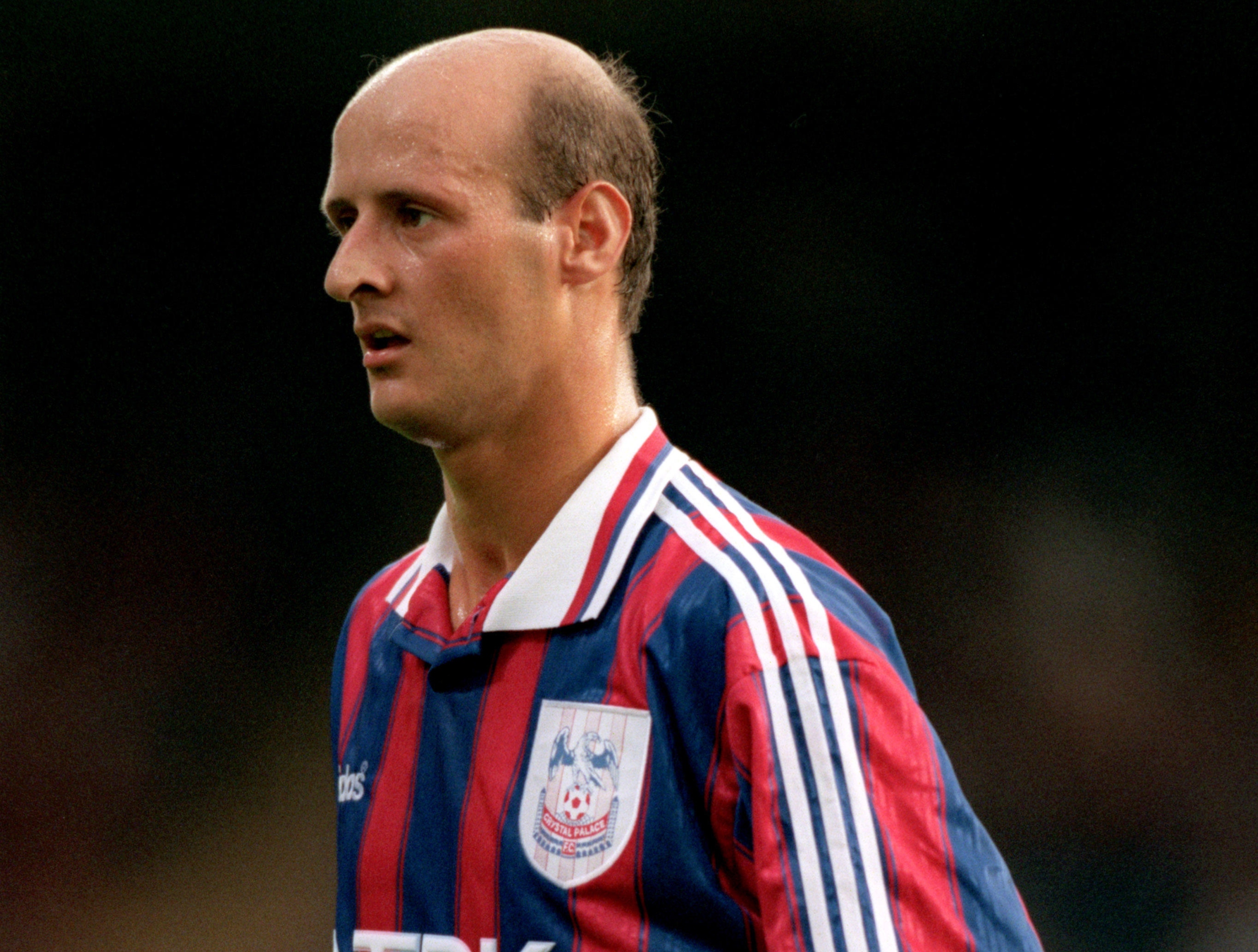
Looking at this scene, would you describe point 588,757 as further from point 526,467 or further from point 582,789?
point 526,467

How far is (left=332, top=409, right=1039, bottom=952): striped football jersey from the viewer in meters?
0.64

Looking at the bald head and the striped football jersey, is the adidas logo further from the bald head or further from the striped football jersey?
the bald head

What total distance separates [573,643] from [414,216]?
299 millimetres

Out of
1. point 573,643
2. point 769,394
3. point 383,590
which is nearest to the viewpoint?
point 573,643

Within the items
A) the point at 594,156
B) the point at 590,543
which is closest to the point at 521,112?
the point at 594,156

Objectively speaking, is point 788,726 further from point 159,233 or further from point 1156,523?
point 159,233

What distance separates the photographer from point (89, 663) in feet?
7.43

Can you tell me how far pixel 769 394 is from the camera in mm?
2326

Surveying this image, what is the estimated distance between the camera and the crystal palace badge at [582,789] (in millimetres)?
706

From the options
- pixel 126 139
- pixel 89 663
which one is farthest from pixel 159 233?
pixel 89 663

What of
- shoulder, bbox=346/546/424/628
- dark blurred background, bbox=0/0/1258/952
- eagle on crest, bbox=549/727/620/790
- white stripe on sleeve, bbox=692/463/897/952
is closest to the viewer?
white stripe on sleeve, bbox=692/463/897/952

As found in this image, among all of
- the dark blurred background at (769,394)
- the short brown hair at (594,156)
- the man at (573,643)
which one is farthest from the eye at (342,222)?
the dark blurred background at (769,394)

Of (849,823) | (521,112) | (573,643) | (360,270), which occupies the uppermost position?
(521,112)

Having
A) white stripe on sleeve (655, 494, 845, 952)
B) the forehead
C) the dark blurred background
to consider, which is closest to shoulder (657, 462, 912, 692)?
white stripe on sleeve (655, 494, 845, 952)
